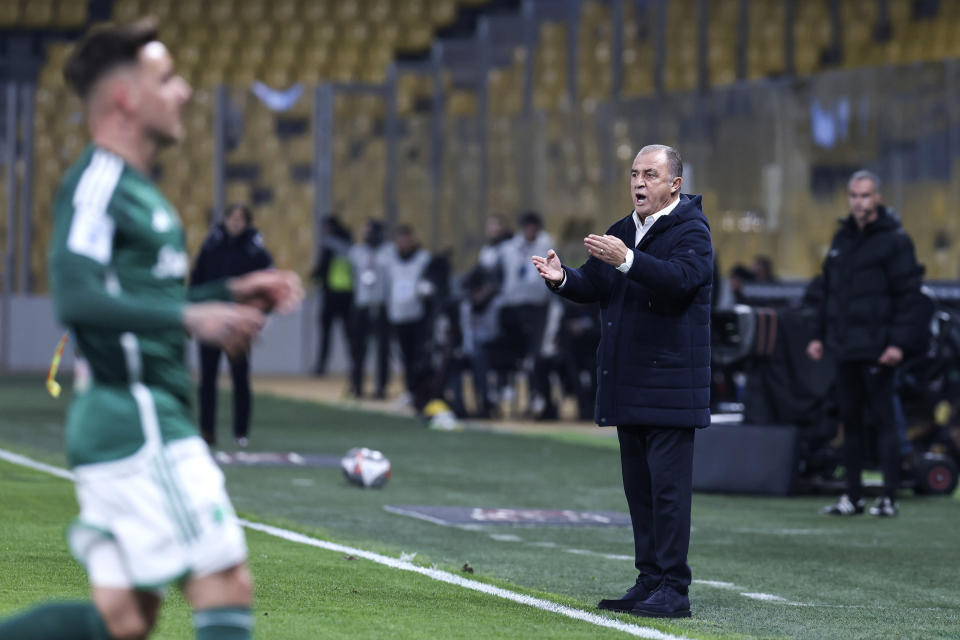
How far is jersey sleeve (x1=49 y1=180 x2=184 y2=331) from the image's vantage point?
13.9 feet

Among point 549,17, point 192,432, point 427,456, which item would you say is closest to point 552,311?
point 427,456

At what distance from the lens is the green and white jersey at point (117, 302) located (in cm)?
426

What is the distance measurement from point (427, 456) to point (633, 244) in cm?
801

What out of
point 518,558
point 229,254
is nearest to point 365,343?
point 229,254

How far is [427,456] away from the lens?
15.7m

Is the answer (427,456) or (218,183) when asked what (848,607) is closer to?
(427,456)

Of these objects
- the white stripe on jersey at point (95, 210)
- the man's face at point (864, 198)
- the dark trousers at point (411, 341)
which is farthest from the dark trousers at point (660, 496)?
the dark trousers at point (411, 341)

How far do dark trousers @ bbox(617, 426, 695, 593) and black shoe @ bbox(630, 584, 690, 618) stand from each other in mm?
33

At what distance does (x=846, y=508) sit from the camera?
11953mm

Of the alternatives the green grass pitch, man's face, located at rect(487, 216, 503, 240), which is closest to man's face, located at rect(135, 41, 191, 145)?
the green grass pitch

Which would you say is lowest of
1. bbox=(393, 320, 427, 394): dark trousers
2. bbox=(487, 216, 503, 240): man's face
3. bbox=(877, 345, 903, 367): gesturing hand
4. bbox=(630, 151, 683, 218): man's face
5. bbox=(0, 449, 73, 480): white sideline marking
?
bbox=(0, 449, 73, 480): white sideline marking

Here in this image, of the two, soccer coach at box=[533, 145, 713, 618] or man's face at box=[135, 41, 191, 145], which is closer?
man's face at box=[135, 41, 191, 145]

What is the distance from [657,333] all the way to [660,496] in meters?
0.66

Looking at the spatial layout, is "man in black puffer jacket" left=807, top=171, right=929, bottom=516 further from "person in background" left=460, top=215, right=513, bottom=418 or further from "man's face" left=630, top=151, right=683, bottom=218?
"person in background" left=460, top=215, right=513, bottom=418
